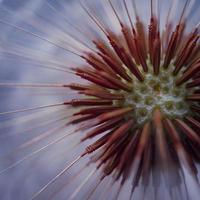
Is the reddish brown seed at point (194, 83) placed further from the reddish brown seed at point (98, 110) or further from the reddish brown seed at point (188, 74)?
the reddish brown seed at point (98, 110)

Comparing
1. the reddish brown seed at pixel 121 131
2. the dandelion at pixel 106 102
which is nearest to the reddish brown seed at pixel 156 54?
the dandelion at pixel 106 102

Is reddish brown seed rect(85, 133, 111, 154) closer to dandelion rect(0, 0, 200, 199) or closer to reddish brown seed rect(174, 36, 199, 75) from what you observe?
dandelion rect(0, 0, 200, 199)

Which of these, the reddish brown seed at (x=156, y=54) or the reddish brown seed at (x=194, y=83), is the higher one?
the reddish brown seed at (x=156, y=54)

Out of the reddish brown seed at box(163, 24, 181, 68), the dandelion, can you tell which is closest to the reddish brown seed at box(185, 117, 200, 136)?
the dandelion

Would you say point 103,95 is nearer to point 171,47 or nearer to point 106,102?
point 106,102

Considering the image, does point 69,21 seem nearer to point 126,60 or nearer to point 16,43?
point 16,43

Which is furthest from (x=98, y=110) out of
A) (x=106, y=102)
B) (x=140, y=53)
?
(x=140, y=53)

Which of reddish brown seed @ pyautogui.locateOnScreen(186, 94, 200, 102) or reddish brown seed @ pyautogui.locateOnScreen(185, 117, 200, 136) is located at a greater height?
reddish brown seed @ pyautogui.locateOnScreen(186, 94, 200, 102)

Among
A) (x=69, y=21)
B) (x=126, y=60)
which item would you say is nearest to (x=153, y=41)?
(x=126, y=60)

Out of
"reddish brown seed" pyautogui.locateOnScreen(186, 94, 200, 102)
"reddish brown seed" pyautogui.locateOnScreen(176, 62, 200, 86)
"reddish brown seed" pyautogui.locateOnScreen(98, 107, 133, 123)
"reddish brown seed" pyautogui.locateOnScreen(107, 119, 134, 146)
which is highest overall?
"reddish brown seed" pyautogui.locateOnScreen(176, 62, 200, 86)
